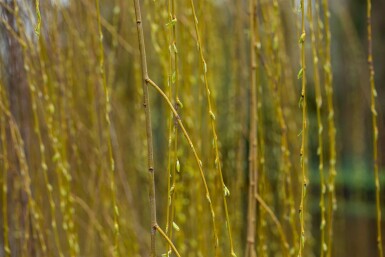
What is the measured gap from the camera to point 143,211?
2.44 meters

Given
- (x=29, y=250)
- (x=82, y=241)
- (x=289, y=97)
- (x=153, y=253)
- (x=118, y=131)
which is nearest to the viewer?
(x=153, y=253)

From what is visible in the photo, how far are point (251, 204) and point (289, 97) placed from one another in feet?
1.66

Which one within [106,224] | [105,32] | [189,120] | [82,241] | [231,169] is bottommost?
[82,241]

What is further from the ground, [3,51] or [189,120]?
[3,51]

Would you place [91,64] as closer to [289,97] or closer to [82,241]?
[289,97]

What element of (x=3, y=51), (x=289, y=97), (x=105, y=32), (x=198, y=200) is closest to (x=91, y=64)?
(x=3, y=51)

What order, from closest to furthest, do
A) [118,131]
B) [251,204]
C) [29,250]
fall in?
[251,204]
[29,250]
[118,131]

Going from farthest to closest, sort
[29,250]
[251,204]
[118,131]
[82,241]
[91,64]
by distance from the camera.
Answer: [82,241]
[118,131]
[91,64]
[29,250]
[251,204]

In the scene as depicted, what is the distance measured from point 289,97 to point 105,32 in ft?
3.28

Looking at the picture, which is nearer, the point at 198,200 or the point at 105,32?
the point at 198,200

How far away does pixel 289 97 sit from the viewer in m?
1.67

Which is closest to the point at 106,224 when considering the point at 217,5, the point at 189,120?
the point at 189,120

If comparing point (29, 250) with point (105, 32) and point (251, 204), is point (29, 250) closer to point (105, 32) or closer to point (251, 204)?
point (251, 204)

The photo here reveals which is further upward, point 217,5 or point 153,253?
point 217,5
